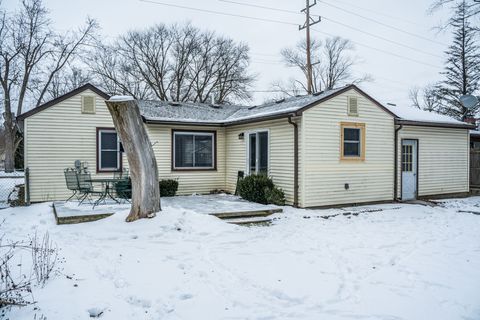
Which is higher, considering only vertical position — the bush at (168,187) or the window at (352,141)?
the window at (352,141)

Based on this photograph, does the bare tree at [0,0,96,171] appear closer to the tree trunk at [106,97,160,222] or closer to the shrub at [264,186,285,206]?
the tree trunk at [106,97,160,222]

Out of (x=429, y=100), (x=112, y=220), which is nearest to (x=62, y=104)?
(x=112, y=220)

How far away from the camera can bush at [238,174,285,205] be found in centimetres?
1015

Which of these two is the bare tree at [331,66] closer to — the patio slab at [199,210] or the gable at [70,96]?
the gable at [70,96]

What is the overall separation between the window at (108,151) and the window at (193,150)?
1824mm

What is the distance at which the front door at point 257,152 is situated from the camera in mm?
11516

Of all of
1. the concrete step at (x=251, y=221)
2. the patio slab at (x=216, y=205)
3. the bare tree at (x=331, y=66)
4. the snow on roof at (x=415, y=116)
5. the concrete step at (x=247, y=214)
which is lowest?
the concrete step at (x=251, y=221)

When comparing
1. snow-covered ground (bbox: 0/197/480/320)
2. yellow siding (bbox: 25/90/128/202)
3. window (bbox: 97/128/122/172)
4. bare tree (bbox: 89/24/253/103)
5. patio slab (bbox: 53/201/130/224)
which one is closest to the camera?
snow-covered ground (bbox: 0/197/480/320)

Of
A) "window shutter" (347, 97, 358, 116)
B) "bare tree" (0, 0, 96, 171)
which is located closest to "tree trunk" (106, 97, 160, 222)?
"window shutter" (347, 97, 358, 116)

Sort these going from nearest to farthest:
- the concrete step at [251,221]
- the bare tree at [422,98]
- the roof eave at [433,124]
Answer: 1. the concrete step at [251,221]
2. the roof eave at [433,124]
3. the bare tree at [422,98]

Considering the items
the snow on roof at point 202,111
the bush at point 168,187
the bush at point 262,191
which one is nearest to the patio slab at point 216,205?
the bush at point 262,191

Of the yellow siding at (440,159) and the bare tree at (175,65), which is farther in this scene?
the bare tree at (175,65)

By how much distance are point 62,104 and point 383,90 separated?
3589cm

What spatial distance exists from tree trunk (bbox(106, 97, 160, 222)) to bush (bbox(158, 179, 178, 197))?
4.30m
